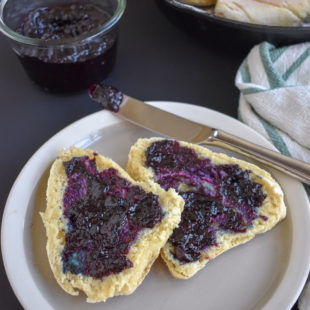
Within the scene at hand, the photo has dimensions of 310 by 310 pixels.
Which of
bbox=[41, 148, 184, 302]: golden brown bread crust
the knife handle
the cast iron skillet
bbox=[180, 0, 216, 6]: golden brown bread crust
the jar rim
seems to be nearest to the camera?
bbox=[41, 148, 184, 302]: golden brown bread crust

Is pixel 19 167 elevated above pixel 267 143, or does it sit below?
below

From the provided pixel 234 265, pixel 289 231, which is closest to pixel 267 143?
pixel 289 231

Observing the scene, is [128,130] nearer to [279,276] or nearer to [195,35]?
[195,35]

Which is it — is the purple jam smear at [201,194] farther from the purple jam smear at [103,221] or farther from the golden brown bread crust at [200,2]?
the golden brown bread crust at [200,2]

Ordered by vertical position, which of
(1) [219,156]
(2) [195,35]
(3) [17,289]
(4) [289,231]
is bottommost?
(3) [17,289]

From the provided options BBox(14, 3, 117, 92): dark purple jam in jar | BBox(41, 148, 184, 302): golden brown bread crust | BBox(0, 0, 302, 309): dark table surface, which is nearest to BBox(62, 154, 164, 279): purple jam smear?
BBox(41, 148, 184, 302): golden brown bread crust

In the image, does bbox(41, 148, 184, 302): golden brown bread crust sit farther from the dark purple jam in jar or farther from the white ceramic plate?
the dark purple jam in jar

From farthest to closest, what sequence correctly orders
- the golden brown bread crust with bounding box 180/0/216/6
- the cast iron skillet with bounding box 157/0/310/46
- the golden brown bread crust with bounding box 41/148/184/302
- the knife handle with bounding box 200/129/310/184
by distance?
the golden brown bread crust with bounding box 180/0/216/6 < the cast iron skillet with bounding box 157/0/310/46 < the knife handle with bounding box 200/129/310/184 < the golden brown bread crust with bounding box 41/148/184/302
